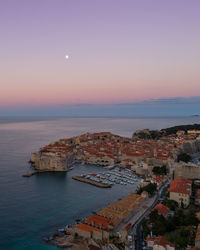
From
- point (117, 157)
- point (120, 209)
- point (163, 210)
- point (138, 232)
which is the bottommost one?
point (117, 157)

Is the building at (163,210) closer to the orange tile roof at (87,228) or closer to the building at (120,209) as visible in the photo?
the building at (120,209)

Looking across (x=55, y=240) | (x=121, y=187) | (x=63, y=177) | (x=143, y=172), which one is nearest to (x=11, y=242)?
(x=55, y=240)

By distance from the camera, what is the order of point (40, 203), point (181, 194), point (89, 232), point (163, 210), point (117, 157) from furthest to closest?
point (117, 157) < point (40, 203) < point (181, 194) < point (163, 210) < point (89, 232)

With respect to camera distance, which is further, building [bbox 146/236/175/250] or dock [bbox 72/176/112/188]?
dock [bbox 72/176/112/188]

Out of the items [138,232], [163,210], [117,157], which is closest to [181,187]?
[163,210]

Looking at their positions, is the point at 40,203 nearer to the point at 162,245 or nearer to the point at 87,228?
the point at 87,228

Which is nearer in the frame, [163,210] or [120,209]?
[163,210]

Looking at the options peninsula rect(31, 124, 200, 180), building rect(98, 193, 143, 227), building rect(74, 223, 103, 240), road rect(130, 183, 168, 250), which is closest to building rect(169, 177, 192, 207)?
road rect(130, 183, 168, 250)

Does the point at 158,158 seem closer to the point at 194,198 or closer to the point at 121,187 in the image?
the point at 121,187

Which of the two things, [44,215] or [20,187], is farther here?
[20,187]

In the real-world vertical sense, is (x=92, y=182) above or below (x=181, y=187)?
below

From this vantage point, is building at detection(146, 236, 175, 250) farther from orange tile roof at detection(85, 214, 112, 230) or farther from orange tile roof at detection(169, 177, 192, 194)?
orange tile roof at detection(169, 177, 192, 194)
